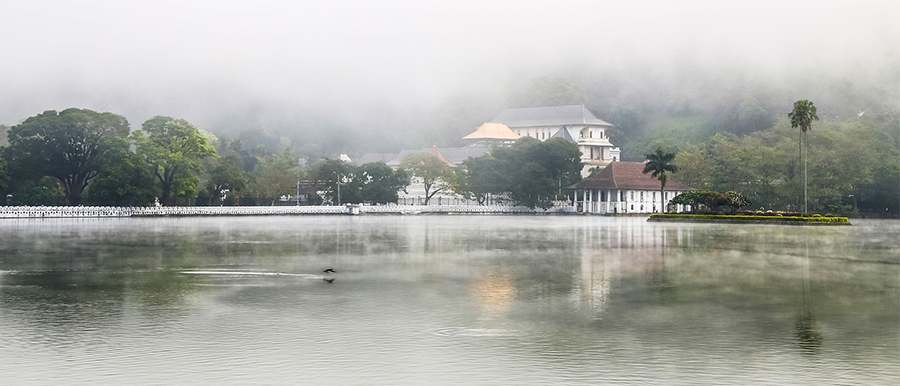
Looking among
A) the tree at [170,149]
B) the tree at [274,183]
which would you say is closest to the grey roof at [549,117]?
the tree at [274,183]

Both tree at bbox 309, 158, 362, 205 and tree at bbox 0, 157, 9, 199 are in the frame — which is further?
tree at bbox 309, 158, 362, 205

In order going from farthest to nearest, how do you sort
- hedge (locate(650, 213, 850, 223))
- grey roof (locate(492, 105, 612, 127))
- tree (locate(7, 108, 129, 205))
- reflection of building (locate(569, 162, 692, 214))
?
grey roof (locate(492, 105, 612, 127)) → reflection of building (locate(569, 162, 692, 214)) → tree (locate(7, 108, 129, 205)) → hedge (locate(650, 213, 850, 223))

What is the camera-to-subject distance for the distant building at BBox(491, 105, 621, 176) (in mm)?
159025

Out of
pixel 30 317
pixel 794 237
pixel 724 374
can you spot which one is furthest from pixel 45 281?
pixel 794 237

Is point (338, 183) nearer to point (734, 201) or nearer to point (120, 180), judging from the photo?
point (120, 180)

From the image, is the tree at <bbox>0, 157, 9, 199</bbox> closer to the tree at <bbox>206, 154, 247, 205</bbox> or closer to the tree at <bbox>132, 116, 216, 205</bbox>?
the tree at <bbox>132, 116, 216, 205</bbox>

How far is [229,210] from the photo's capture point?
289ft

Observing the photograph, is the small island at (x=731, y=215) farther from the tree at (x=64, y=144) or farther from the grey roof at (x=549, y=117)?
the grey roof at (x=549, y=117)

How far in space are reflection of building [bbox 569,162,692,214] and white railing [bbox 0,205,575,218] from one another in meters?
6.06

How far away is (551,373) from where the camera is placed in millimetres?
10797

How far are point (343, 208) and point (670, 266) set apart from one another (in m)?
73.5

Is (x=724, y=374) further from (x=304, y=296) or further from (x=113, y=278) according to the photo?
(x=113, y=278)

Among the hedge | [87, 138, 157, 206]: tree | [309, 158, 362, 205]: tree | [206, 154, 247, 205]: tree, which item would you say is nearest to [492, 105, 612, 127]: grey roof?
[309, 158, 362, 205]: tree

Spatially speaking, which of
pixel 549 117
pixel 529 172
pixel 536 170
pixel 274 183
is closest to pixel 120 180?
pixel 274 183
